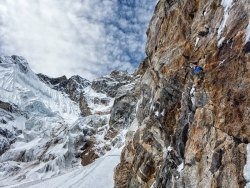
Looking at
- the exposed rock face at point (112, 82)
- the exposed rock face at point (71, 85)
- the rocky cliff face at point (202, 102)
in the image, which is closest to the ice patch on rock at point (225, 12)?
the rocky cliff face at point (202, 102)

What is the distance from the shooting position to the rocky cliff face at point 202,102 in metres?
5.34

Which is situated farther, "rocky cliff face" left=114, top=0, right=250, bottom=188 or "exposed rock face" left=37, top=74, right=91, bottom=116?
"exposed rock face" left=37, top=74, right=91, bottom=116

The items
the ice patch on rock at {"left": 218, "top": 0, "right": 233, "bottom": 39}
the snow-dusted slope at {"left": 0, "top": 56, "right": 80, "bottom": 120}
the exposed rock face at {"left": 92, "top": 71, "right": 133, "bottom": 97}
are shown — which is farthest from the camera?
the snow-dusted slope at {"left": 0, "top": 56, "right": 80, "bottom": 120}

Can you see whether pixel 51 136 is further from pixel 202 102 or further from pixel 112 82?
pixel 202 102

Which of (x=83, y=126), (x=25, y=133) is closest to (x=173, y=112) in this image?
(x=83, y=126)

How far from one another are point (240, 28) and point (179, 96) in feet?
18.3

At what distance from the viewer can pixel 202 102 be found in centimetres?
750

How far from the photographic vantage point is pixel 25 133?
68250mm

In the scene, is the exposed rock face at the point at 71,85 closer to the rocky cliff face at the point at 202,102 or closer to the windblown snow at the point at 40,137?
the windblown snow at the point at 40,137

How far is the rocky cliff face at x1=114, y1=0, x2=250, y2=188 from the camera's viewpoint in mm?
5344

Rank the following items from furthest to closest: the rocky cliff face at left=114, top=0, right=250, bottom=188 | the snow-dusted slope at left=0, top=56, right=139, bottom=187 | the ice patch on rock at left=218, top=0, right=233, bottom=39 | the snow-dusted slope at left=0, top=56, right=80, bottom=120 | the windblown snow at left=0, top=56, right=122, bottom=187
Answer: the snow-dusted slope at left=0, top=56, right=80, bottom=120 → the snow-dusted slope at left=0, top=56, right=139, bottom=187 → the windblown snow at left=0, top=56, right=122, bottom=187 → the ice patch on rock at left=218, top=0, right=233, bottom=39 → the rocky cliff face at left=114, top=0, right=250, bottom=188

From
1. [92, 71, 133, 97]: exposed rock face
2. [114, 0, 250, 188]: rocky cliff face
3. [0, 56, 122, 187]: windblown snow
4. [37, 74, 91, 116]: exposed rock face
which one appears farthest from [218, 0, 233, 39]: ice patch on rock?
[37, 74, 91, 116]: exposed rock face

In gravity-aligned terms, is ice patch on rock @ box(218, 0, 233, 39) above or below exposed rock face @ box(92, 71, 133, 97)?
below

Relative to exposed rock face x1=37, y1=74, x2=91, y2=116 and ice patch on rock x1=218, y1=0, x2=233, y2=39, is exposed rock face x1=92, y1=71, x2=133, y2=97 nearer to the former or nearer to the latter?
exposed rock face x1=37, y1=74, x2=91, y2=116
